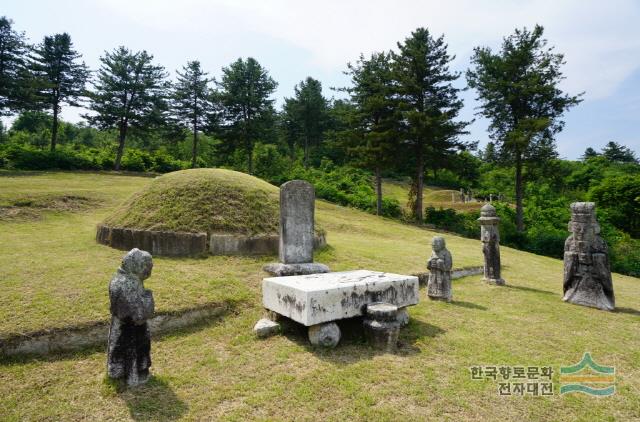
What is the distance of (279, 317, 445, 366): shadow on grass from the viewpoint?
4473mm

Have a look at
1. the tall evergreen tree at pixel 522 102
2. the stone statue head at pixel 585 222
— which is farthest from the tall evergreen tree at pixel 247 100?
the stone statue head at pixel 585 222

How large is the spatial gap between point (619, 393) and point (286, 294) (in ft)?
12.7

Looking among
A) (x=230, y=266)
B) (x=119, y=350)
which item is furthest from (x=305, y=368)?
(x=230, y=266)

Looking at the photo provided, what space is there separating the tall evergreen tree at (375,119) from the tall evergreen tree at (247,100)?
9.99 metres

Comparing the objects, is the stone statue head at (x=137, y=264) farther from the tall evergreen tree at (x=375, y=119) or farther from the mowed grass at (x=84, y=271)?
the tall evergreen tree at (x=375, y=119)

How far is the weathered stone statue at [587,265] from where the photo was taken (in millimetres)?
7031

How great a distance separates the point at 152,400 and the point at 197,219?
5723 millimetres

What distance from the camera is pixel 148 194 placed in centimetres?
999

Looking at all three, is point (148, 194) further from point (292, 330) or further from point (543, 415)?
point (543, 415)

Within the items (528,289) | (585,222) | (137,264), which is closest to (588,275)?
(585,222)

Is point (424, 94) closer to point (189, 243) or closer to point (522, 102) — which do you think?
point (522, 102)

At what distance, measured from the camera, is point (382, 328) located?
184 inches

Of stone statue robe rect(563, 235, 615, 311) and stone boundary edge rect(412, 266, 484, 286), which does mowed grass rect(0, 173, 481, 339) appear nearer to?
stone boundary edge rect(412, 266, 484, 286)

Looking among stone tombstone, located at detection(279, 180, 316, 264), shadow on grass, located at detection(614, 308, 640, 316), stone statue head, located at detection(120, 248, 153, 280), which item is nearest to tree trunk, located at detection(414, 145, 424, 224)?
shadow on grass, located at detection(614, 308, 640, 316)
